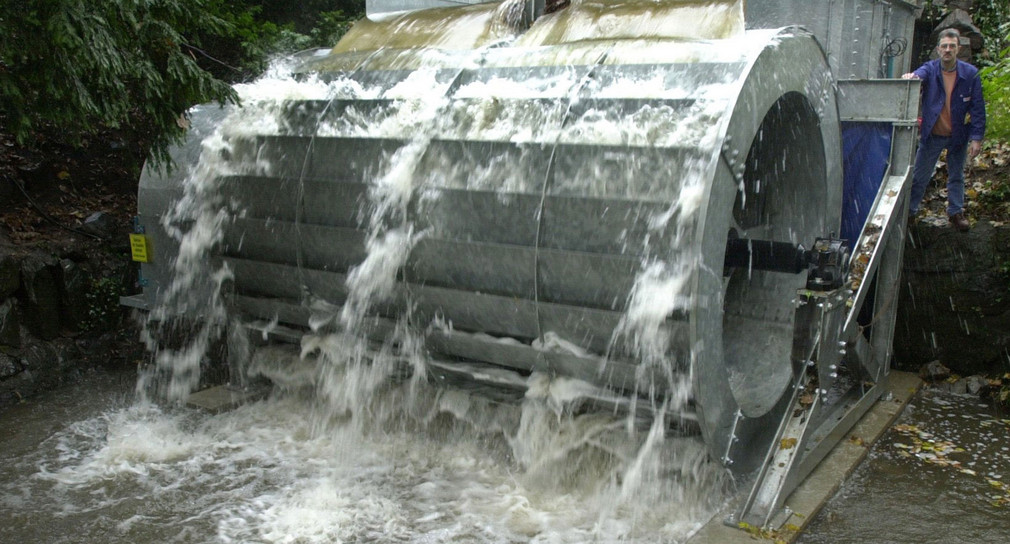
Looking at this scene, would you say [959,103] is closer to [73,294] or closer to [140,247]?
[140,247]

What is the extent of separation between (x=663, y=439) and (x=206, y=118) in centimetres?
402

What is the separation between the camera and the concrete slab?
21.2 feet

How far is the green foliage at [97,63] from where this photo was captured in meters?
4.36

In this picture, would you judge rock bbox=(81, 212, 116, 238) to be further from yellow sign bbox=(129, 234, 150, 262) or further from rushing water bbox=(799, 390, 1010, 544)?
rushing water bbox=(799, 390, 1010, 544)

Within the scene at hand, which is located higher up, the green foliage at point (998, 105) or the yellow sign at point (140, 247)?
the green foliage at point (998, 105)

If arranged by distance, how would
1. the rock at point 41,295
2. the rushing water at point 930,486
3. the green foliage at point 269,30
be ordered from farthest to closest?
the green foliage at point 269,30 → the rock at point 41,295 → the rushing water at point 930,486

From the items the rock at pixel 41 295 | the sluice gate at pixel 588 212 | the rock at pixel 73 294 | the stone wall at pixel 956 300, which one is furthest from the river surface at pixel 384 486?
the rock at pixel 73 294

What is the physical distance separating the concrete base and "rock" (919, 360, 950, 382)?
0.10 meters

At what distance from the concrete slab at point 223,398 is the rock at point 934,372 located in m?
5.31

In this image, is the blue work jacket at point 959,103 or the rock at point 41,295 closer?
the blue work jacket at point 959,103

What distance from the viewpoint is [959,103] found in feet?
22.4

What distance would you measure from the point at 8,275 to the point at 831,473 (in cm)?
633

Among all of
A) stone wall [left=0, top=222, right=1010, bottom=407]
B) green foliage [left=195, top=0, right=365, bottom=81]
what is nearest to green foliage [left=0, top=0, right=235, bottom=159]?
stone wall [left=0, top=222, right=1010, bottom=407]

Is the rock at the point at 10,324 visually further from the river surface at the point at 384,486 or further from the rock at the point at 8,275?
the river surface at the point at 384,486
